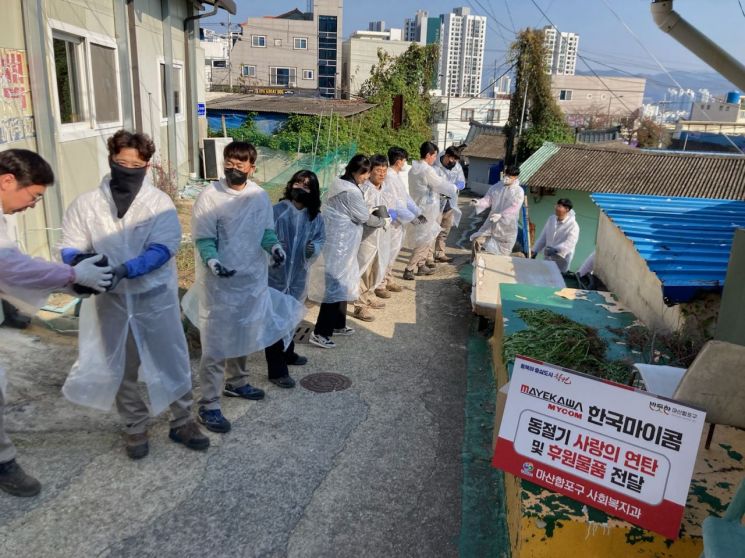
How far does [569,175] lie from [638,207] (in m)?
8.44

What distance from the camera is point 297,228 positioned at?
421cm

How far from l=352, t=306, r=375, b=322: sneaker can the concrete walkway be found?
1.39 meters

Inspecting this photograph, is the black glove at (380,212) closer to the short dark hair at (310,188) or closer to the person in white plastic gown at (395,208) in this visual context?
the person in white plastic gown at (395,208)

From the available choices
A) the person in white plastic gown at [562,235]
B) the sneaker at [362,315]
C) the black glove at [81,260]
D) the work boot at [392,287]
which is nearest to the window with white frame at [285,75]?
the person in white plastic gown at [562,235]

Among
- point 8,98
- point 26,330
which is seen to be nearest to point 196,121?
point 8,98

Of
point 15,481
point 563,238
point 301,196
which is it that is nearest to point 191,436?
point 15,481

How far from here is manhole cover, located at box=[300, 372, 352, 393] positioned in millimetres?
4312

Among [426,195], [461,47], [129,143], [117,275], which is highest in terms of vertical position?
[461,47]

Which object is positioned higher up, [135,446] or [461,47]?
[461,47]

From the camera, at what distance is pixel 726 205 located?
19.9ft

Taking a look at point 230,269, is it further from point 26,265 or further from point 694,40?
point 694,40

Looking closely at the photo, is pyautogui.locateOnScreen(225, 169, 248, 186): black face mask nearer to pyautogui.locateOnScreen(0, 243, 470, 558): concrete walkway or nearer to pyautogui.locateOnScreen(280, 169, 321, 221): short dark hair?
pyautogui.locateOnScreen(280, 169, 321, 221): short dark hair

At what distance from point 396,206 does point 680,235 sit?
9.84 ft

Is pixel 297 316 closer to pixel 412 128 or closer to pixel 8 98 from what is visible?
pixel 8 98
